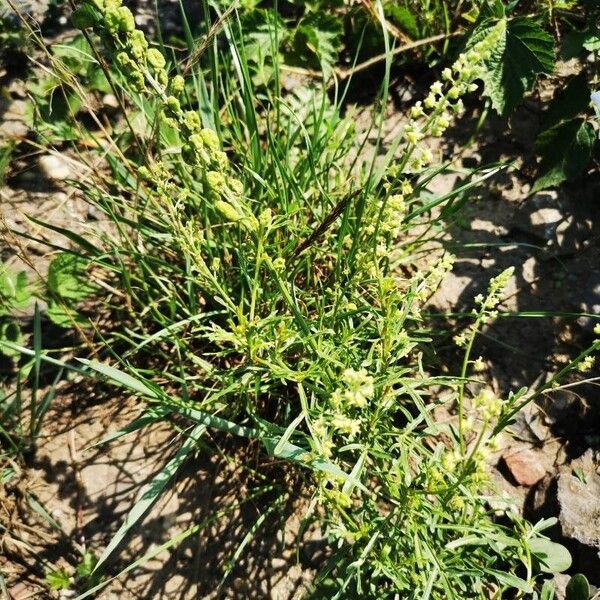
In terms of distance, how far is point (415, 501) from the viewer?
158 centimetres

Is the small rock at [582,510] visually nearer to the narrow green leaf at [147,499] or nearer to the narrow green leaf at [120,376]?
the narrow green leaf at [147,499]

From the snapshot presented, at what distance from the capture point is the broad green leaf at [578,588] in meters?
1.79

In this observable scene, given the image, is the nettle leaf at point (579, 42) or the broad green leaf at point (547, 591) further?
the nettle leaf at point (579, 42)

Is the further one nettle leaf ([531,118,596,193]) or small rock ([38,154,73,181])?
small rock ([38,154,73,181])

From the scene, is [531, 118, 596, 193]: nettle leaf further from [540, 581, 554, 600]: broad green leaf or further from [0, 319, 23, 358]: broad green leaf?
[0, 319, 23, 358]: broad green leaf

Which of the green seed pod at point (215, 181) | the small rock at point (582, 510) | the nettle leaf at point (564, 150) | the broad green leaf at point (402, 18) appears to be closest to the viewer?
the green seed pod at point (215, 181)

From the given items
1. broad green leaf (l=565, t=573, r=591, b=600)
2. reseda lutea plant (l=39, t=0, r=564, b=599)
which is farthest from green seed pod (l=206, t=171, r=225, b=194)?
broad green leaf (l=565, t=573, r=591, b=600)

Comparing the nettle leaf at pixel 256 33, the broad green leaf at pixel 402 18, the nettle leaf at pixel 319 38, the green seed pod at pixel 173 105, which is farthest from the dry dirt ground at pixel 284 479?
the nettle leaf at pixel 256 33

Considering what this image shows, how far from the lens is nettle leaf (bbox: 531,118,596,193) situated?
2.35 m

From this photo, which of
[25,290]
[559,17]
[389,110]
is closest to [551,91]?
[559,17]

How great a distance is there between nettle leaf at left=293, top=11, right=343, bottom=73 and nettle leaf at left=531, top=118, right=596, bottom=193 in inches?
44.3

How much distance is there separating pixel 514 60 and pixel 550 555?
6.25 feet

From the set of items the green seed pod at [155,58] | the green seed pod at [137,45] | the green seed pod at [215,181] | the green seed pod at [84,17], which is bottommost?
the green seed pod at [215,181]

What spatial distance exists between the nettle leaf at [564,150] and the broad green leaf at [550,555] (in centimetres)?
142
